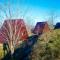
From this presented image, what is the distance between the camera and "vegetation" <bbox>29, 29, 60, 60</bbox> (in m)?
9.48

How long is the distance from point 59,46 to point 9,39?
1194 centimetres

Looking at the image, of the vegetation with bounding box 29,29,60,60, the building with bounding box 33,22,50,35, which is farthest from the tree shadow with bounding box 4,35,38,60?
the building with bounding box 33,22,50,35

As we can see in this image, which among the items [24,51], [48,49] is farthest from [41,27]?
[48,49]

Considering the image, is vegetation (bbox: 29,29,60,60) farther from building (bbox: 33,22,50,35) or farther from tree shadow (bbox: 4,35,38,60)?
building (bbox: 33,22,50,35)

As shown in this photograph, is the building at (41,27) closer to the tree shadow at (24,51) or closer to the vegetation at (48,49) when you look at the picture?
the tree shadow at (24,51)

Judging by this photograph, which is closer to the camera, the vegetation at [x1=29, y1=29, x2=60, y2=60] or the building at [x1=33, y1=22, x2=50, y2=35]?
the vegetation at [x1=29, y1=29, x2=60, y2=60]

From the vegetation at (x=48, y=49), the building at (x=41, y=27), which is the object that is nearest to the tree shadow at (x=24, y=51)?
the vegetation at (x=48, y=49)

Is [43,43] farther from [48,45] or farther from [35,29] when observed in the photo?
[35,29]

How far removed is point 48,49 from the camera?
9742mm

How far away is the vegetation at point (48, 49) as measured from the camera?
948 centimetres

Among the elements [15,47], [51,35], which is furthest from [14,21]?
[51,35]

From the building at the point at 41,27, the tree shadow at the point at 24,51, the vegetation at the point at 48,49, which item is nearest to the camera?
the vegetation at the point at 48,49

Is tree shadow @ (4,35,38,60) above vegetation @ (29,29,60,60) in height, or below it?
below

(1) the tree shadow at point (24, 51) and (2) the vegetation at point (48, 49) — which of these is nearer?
(2) the vegetation at point (48, 49)
